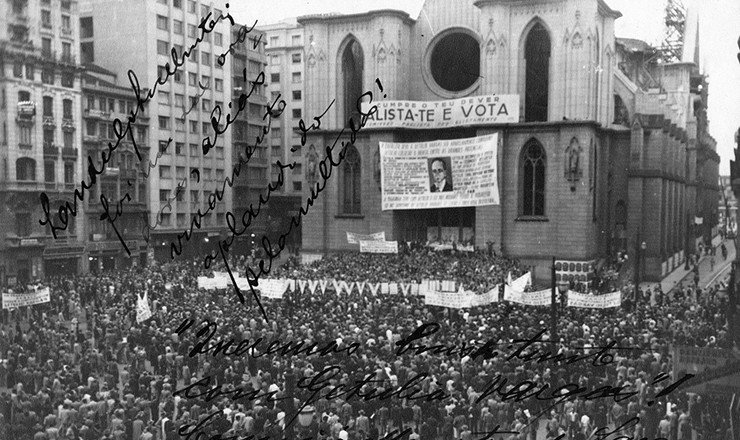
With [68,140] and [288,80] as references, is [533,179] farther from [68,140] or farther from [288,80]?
[68,140]

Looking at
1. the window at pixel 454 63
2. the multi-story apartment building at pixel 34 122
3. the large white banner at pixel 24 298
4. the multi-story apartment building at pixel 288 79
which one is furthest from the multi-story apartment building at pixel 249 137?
the window at pixel 454 63

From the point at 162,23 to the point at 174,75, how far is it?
7.24 ft

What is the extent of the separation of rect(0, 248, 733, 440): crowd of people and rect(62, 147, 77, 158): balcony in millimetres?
4481

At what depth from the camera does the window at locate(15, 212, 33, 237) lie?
603 inches

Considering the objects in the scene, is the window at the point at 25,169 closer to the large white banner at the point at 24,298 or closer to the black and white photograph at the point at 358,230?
the black and white photograph at the point at 358,230

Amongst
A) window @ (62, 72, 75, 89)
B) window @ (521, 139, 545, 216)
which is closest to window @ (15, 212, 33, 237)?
window @ (62, 72, 75, 89)

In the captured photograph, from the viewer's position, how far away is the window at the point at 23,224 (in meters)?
15.3

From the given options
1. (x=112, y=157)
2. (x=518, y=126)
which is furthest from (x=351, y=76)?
(x=112, y=157)

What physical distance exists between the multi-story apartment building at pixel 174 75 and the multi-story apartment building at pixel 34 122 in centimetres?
155

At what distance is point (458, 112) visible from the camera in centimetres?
4700

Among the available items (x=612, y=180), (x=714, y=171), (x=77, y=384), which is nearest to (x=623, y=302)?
(x=612, y=180)

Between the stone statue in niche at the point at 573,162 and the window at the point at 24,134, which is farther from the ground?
the stone statue in niche at the point at 573,162

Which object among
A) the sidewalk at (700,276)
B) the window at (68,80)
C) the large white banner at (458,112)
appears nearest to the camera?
the window at (68,80)

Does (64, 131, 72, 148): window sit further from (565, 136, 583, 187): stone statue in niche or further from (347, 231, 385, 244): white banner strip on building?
(565, 136, 583, 187): stone statue in niche
